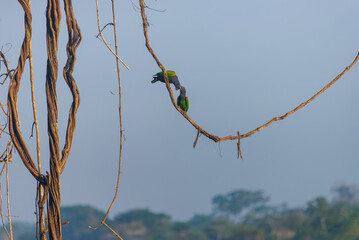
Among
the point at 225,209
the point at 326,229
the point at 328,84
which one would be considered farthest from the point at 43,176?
the point at 225,209

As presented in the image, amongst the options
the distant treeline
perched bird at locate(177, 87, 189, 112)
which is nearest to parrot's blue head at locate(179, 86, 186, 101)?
perched bird at locate(177, 87, 189, 112)

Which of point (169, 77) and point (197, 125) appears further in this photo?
point (169, 77)

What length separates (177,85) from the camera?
232 cm

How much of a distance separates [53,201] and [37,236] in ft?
0.58

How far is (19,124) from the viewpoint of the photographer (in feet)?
7.68

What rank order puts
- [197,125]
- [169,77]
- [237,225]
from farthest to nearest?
[237,225], [169,77], [197,125]

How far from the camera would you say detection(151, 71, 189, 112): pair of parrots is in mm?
2265

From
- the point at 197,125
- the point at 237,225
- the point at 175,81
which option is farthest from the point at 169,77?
the point at 237,225

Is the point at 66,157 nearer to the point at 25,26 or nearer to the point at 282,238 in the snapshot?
the point at 25,26

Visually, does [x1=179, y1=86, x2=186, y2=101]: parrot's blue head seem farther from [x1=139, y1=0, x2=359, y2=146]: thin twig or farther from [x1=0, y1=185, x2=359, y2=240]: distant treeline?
[x1=0, y1=185, x2=359, y2=240]: distant treeline

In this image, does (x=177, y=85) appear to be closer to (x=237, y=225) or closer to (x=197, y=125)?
(x=197, y=125)

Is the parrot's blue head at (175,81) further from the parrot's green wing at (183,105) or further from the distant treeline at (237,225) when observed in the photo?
the distant treeline at (237,225)

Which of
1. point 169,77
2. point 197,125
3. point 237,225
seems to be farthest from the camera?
point 237,225

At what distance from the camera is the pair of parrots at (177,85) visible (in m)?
2.26
